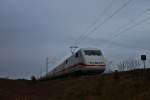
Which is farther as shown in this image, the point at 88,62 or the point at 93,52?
the point at 93,52

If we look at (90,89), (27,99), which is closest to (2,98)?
(27,99)

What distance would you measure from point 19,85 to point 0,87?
285cm

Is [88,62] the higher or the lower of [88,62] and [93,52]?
the lower

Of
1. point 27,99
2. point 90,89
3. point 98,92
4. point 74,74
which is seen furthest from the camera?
point 74,74

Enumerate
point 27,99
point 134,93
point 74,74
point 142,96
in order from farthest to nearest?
point 74,74 → point 27,99 → point 134,93 → point 142,96

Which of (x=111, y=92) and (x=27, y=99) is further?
(x=27, y=99)

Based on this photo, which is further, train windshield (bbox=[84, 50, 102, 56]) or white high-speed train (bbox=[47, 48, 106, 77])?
train windshield (bbox=[84, 50, 102, 56])

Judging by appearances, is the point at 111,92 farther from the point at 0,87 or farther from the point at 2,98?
the point at 0,87

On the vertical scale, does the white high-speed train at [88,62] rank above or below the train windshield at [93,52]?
below

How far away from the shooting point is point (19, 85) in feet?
129

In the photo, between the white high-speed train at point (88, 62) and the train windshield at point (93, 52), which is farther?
the train windshield at point (93, 52)

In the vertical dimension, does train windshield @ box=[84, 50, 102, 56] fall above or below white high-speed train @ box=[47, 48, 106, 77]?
above

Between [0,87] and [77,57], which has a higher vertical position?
[77,57]

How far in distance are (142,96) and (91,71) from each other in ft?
60.5
